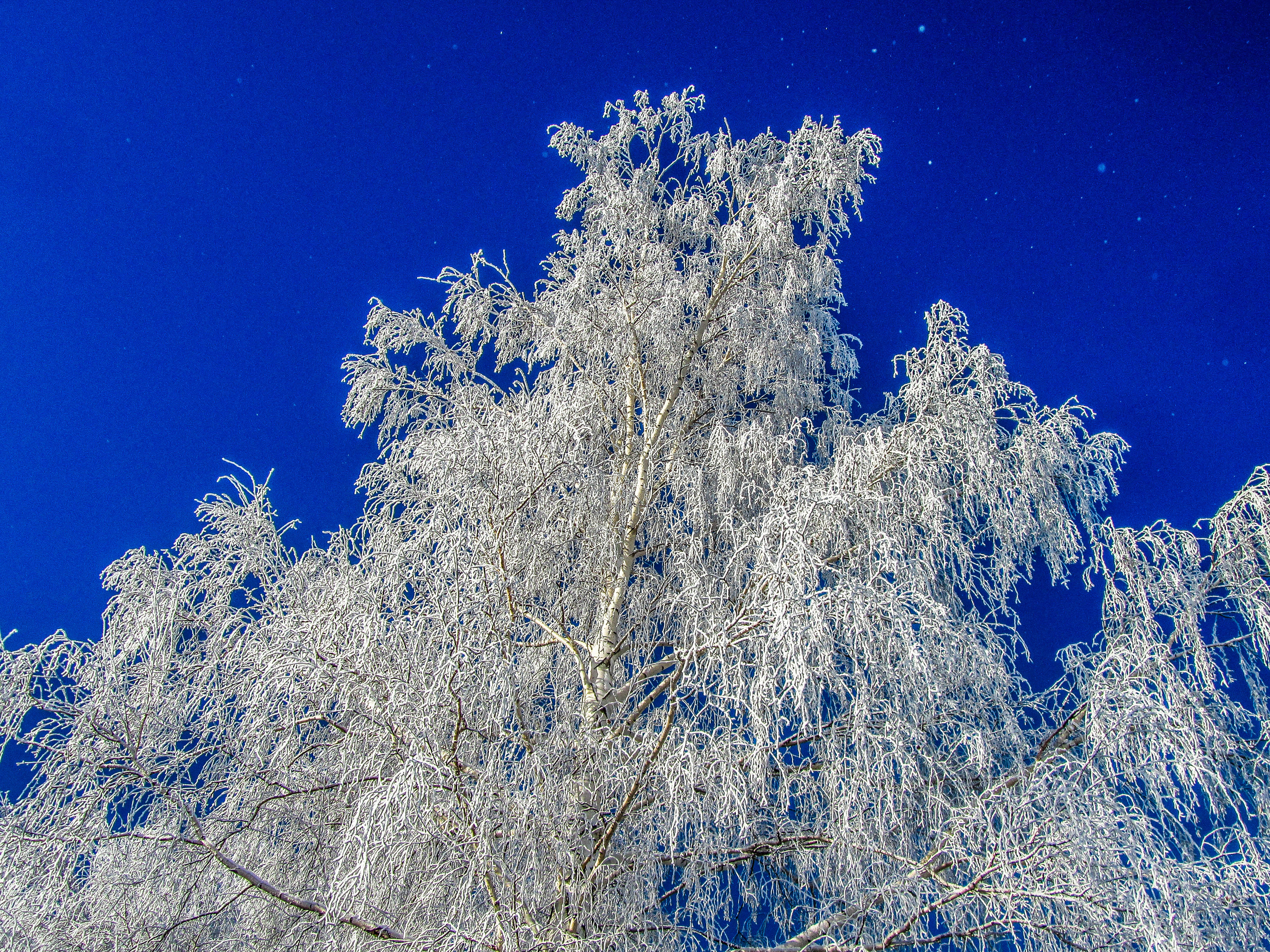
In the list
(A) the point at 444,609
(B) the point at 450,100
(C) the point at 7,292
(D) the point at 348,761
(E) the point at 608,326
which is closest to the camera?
(A) the point at 444,609

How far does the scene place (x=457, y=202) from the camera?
3803 mm

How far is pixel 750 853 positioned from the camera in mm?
2248

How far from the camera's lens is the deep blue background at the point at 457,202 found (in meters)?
3.33

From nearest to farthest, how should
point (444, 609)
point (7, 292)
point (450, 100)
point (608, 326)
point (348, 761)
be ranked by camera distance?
point (444, 609) → point (348, 761) → point (608, 326) → point (7, 292) → point (450, 100)

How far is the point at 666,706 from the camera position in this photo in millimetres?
2297

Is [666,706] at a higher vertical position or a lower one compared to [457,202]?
lower

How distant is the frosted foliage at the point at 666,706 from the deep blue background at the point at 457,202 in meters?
0.80

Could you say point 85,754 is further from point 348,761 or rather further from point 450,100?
point 450,100

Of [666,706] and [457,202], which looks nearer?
[666,706]

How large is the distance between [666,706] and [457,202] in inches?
113

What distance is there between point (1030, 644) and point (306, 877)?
2.95 m

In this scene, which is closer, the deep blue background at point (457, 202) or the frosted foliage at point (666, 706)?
the frosted foliage at point (666, 706)

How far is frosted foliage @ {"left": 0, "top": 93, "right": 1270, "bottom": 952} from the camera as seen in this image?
1848mm

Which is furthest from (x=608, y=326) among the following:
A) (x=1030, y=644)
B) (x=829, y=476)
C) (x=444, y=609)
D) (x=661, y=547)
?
(x=1030, y=644)
